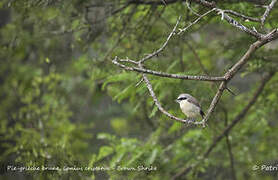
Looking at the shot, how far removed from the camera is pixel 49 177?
406 cm

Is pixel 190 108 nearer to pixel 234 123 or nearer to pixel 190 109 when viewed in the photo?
pixel 190 109

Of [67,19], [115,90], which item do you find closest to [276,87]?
[115,90]

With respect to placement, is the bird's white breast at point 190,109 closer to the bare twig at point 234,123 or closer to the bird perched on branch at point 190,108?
the bird perched on branch at point 190,108

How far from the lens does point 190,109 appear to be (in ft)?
8.68

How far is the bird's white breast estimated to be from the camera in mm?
2653

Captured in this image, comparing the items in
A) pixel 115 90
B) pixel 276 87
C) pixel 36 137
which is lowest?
pixel 36 137

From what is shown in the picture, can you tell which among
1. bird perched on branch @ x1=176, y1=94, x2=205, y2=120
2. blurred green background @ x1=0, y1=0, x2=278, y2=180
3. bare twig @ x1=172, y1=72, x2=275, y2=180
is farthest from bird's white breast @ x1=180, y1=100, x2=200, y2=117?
bare twig @ x1=172, y1=72, x2=275, y2=180

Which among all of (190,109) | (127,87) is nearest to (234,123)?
(127,87)

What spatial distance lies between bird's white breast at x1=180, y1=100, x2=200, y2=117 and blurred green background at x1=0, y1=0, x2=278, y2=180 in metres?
0.40

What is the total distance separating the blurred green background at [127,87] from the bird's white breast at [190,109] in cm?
40

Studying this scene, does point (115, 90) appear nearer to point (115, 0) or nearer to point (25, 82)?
point (115, 0)

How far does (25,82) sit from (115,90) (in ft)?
9.82

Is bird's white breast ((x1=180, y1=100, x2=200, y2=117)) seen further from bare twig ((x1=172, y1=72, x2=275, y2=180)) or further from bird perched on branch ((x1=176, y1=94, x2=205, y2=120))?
bare twig ((x1=172, y1=72, x2=275, y2=180))

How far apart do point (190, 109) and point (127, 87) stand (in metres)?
1.54
